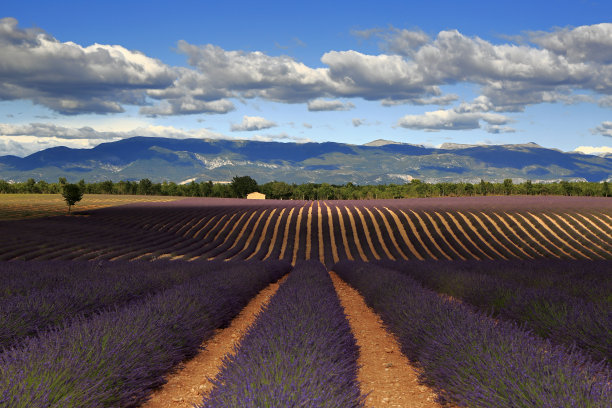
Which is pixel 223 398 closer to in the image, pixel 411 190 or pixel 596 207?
pixel 596 207

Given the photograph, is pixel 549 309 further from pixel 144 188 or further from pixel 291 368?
pixel 144 188

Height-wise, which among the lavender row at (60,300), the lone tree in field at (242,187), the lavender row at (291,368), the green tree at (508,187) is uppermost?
the lavender row at (291,368)

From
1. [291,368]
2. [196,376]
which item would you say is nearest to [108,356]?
[196,376]

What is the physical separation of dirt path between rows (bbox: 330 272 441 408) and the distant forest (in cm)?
9692

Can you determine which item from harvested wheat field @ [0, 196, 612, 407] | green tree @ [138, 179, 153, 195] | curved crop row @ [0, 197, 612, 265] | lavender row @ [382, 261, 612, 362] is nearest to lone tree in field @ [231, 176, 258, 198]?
green tree @ [138, 179, 153, 195]

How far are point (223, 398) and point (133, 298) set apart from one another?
20.5 ft

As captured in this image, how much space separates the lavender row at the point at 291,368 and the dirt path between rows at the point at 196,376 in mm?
331

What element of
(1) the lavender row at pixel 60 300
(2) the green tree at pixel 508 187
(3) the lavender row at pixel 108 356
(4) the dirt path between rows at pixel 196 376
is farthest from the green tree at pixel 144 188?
(3) the lavender row at pixel 108 356

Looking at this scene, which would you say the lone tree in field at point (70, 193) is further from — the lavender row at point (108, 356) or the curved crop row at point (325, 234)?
the lavender row at point (108, 356)

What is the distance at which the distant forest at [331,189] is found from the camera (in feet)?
355

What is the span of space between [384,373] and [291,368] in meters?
2.35

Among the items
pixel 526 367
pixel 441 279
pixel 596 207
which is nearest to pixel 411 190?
pixel 596 207

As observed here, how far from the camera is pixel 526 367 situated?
364 cm

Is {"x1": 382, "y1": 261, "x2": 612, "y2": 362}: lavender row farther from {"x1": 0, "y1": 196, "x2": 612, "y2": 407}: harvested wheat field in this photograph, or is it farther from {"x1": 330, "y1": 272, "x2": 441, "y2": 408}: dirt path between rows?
{"x1": 330, "y1": 272, "x2": 441, "y2": 408}: dirt path between rows
